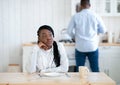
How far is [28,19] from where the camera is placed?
529 cm

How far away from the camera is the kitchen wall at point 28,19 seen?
207 inches

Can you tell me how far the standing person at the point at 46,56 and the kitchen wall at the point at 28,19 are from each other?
2.30 m

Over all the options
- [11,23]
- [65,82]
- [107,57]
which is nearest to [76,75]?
[65,82]

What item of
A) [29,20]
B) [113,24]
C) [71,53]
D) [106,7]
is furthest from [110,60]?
[29,20]

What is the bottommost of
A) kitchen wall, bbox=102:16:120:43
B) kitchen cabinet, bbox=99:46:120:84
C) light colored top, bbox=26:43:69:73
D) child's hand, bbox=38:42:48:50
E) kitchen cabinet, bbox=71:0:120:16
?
kitchen cabinet, bbox=99:46:120:84

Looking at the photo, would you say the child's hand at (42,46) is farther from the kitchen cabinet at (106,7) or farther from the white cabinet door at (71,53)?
the kitchen cabinet at (106,7)

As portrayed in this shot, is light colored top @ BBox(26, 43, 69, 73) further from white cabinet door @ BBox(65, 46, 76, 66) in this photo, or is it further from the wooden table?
white cabinet door @ BBox(65, 46, 76, 66)

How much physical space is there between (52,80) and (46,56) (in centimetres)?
63

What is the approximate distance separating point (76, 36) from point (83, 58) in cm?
34

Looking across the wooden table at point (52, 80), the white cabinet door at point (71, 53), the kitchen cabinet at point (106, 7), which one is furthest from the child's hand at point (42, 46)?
the kitchen cabinet at point (106, 7)

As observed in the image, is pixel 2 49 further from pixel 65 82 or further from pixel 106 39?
pixel 65 82

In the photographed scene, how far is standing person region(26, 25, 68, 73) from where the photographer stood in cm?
294

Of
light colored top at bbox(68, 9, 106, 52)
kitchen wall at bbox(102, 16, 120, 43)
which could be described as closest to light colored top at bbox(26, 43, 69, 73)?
light colored top at bbox(68, 9, 106, 52)

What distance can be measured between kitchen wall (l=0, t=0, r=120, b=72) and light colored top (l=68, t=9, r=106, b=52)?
1221 mm
